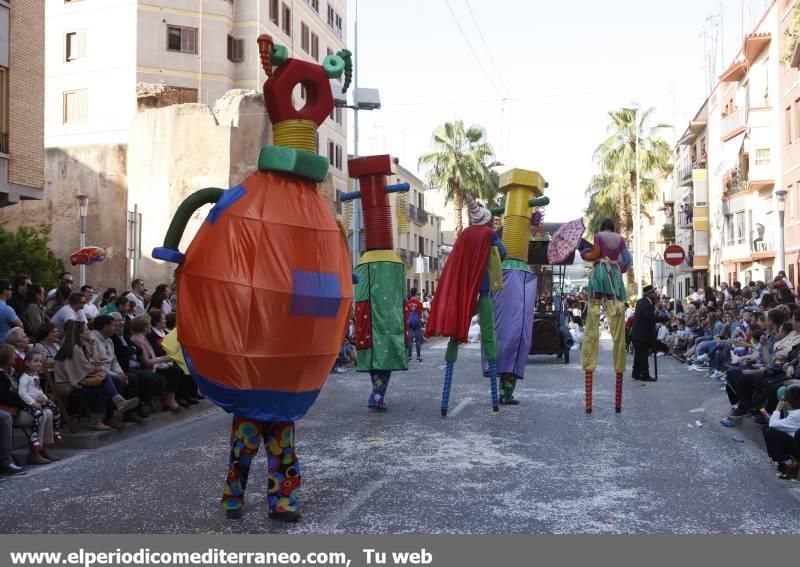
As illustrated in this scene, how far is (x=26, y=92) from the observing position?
17891 millimetres

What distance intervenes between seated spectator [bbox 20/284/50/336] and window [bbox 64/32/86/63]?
86.7 ft

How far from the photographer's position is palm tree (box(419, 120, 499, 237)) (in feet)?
143

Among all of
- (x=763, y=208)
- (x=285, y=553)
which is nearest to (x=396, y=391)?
(x=285, y=553)

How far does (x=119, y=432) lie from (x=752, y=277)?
33.8m

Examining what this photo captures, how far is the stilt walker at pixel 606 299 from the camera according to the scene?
10.4 meters

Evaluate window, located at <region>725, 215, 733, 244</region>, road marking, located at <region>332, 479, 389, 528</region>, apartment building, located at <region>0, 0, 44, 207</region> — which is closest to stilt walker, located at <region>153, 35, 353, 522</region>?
road marking, located at <region>332, 479, 389, 528</region>

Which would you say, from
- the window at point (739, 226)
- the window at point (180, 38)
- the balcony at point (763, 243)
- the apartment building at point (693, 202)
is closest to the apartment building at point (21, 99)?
the window at point (180, 38)

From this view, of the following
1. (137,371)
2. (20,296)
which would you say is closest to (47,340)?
(137,371)

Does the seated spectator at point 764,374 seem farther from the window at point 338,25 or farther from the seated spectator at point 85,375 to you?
→ the window at point 338,25

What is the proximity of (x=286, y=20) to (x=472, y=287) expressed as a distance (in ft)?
105

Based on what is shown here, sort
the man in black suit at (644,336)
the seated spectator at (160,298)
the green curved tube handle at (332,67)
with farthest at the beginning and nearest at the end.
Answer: the man in black suit at (644,336), the seated spectator at (160,298), the green curved tube handle at (332,67)

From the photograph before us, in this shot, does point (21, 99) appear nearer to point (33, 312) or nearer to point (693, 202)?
point (33, 312)

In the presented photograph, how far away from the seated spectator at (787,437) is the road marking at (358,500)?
3.33 metres

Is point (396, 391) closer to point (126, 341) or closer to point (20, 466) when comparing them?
point (126, 341)
